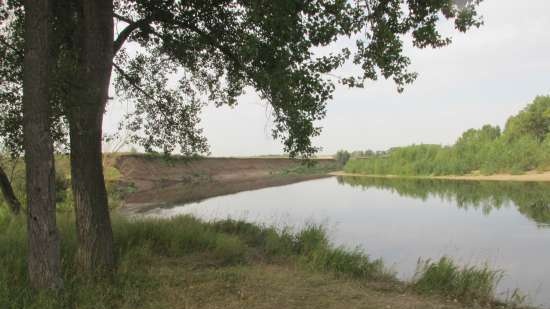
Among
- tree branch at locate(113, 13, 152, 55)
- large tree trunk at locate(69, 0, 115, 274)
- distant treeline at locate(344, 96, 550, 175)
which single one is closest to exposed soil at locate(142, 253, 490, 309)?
large tree trunk at locate(69, 0, 115, 274)

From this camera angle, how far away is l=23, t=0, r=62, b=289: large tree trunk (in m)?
4.93

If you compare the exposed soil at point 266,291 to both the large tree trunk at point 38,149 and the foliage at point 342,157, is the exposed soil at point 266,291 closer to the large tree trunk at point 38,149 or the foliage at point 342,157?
the large tree trunk at point 38,149

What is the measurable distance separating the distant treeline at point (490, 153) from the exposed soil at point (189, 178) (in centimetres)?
1538

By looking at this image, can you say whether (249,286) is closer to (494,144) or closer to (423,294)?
Result: (423,294)

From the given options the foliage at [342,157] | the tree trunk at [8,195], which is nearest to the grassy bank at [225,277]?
the tree trunk at [8,195]

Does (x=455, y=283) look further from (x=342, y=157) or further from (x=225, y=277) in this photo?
(x=342, y=157)

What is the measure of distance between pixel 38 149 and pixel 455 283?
6.31 m

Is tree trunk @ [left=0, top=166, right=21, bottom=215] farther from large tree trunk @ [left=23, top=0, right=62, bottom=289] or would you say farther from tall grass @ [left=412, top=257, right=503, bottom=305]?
tall grass @ [left=412, top=257, right=503, bottom=305]

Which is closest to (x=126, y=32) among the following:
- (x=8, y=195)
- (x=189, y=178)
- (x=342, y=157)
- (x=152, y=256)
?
(x=152, y=256)

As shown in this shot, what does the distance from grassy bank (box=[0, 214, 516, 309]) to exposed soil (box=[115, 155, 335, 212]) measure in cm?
1176

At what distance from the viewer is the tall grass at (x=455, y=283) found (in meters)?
6.53

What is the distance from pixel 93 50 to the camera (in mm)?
6062

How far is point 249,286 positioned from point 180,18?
467 centimetres

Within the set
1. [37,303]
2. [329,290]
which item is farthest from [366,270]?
[37,303]
